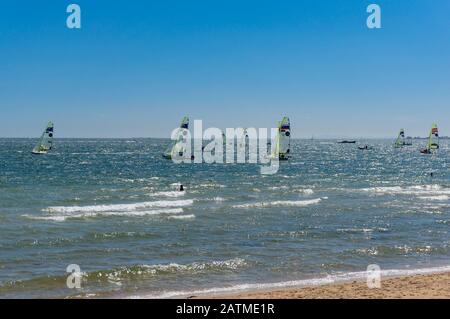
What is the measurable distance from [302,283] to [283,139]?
5347 centimetres

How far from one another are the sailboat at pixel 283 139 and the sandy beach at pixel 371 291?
42.3m

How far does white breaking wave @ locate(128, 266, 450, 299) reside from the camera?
16.9m

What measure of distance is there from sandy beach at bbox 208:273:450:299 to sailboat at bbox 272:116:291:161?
42.3 meters

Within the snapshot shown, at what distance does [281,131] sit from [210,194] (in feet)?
61.3

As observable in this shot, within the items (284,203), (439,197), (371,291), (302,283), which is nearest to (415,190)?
(439,197)

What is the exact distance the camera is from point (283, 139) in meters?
71.2

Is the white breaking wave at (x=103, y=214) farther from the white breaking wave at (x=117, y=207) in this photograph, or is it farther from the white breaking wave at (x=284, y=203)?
the white breaking wave at (x=284, y=203)

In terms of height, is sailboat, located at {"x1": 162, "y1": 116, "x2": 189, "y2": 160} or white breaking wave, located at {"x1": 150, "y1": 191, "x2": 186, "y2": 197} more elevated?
sailboat, located at {"x1": 162, "y1": 116, "x2": 189, "y2": 160}

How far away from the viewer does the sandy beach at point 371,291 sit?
15.5 m

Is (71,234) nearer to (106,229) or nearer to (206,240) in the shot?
(106,229)

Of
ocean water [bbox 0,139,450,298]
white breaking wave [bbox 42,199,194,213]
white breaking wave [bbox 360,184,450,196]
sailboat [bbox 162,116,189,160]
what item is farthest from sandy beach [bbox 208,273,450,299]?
sailboat [bbox 162,116,189,160]

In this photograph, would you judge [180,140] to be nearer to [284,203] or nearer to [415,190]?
[415,190]

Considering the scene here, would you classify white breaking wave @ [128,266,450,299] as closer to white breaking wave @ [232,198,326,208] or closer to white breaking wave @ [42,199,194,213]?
white breaking wave @ [232,198,326,208]
